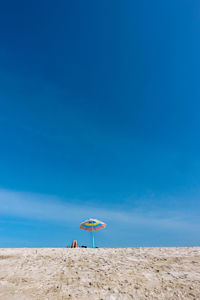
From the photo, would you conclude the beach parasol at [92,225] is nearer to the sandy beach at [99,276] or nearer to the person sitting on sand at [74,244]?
the person sitting on sand at [74,244]

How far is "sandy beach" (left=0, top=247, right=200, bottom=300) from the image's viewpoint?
6.68 m

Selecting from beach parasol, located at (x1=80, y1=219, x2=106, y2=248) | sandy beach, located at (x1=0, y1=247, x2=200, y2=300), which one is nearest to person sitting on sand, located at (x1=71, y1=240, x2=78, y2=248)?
beach parasol, located at (x1=80, y1=219, x2=106, y2=248)

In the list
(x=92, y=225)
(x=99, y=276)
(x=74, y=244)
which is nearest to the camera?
(x=99, y=276)

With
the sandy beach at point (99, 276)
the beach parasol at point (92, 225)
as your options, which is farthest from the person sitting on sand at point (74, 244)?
the sandy beach at point (99, 276)

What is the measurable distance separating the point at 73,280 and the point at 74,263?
219 centimetres

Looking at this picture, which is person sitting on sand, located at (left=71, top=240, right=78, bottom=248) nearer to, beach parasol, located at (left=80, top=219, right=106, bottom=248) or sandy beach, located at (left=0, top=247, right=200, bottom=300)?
beach parasol, located at (left=80, top=219, right=106, bottom=248)

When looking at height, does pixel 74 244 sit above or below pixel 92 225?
below

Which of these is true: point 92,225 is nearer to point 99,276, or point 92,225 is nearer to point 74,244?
point 74,244

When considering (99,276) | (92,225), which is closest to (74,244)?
(92,225)

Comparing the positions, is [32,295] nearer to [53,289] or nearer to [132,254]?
[53,289]

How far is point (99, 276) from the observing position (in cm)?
795

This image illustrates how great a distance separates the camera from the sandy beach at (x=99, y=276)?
6676mm

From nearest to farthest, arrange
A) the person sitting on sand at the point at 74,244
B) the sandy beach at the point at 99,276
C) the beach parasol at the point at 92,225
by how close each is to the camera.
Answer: the sandy beach at the point at 99,276
the person sitting on sand at the point at 74,244
the beach parasol at the point at 92,225

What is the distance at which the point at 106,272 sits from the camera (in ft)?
27.6
